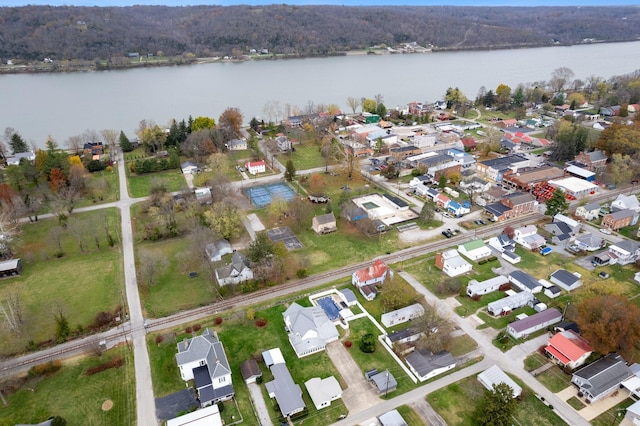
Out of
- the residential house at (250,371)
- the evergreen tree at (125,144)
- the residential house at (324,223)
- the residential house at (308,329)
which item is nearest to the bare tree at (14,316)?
the residential house at (250,371)

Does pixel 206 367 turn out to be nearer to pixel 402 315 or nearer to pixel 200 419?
pixel 200 419

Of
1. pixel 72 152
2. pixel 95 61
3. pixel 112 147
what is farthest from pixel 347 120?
pixel 95 61

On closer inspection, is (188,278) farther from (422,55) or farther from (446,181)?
(422,55)

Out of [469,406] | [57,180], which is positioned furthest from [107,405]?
[57,180]

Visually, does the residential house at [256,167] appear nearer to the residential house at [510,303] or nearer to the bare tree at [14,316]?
the bare tree at [14,316]

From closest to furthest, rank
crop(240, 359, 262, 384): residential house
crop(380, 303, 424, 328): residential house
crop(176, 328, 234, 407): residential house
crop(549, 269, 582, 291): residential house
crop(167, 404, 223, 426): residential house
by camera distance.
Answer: crop(167, 404, 223, 426): residential house
crop(176, 328, 234, 407): residential house
crop(240, 359, 262, 384): residential house
crop(380, 303, 424, 328): residential house
crop(549, 269, 582, 291): residential house

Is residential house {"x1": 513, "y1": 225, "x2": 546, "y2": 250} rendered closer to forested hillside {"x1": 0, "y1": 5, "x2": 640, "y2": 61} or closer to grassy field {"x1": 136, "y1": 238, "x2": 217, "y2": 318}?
grassy field {"x1": 136, "y1": 238, "x2": 217, "y2": 318}

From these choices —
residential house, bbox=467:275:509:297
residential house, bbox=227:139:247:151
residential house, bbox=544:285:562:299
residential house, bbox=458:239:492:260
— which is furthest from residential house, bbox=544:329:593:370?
residential house, bbox=227:139:247:151
